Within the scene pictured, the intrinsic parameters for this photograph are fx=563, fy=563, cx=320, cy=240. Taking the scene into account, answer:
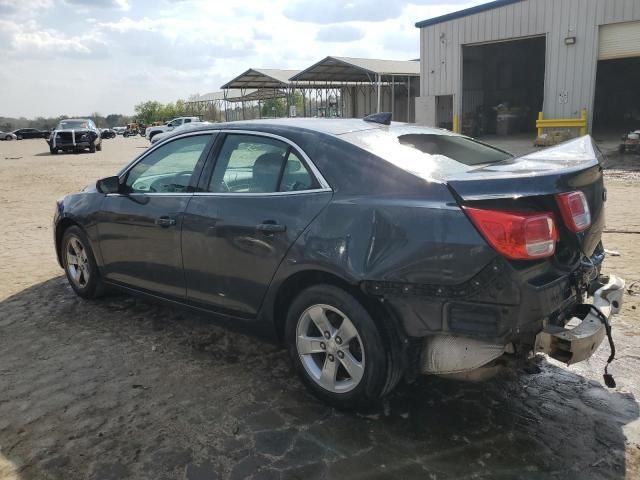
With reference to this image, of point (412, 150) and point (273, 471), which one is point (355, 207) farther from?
point (273, 471)

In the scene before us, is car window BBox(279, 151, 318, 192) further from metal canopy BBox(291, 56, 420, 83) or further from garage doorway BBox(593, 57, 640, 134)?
garage doorway BBox(593, 57, 640, 134)

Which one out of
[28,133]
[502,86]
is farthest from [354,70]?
[28,133]

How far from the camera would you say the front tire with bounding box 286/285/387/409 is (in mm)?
2936

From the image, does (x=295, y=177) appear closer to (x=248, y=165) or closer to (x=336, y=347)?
(x=248, y=165)

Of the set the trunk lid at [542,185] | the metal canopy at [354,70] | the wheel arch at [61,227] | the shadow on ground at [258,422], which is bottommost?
the shadow on ground at [258,422]

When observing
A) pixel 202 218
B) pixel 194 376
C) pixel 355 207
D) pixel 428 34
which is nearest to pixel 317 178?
pixel 355 207

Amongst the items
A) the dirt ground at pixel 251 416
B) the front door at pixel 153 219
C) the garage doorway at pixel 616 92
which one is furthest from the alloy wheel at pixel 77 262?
the garage doorway at pixel 616 92

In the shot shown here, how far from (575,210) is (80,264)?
4.12m

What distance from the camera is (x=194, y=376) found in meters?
3.69

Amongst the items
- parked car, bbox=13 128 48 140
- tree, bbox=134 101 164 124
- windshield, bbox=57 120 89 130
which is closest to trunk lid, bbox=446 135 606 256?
windshield, bbox=57 120 89 130

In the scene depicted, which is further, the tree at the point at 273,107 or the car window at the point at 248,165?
the tree at the point at 273,107

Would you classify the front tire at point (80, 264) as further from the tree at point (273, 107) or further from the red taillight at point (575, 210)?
the tree at point (273, 107)

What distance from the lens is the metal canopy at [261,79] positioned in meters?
38.3

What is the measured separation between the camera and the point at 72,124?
2883 cm
